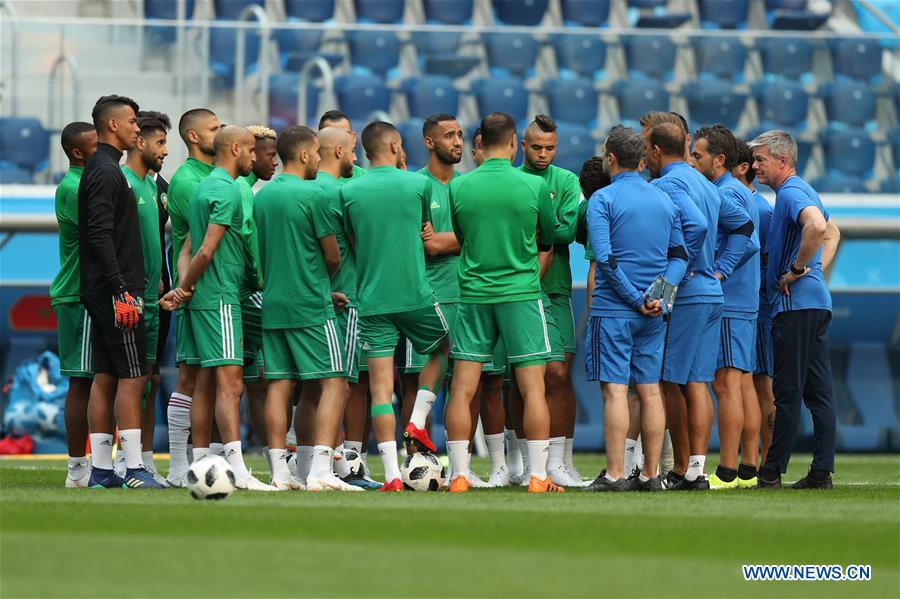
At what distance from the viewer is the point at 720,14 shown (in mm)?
17453

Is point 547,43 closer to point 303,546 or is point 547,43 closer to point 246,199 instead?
point 246,199

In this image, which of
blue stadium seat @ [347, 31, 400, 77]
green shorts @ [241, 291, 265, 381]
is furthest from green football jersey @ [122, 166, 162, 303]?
blue stadium seat @ [347, 31, 400, 77]

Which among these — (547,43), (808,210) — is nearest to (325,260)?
(808,210)

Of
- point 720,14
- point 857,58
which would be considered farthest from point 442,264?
point 720,14

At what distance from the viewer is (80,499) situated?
719cm

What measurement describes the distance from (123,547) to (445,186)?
4042 millimetres

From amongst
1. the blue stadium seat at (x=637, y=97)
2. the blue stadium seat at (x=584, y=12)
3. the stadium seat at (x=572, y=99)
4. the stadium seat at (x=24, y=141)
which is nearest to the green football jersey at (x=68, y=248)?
the stadium seat at (x=24, y=141)

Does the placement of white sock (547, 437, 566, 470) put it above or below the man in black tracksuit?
below

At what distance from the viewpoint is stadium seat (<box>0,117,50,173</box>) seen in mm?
13469

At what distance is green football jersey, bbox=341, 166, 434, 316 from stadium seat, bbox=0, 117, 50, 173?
20.8ft

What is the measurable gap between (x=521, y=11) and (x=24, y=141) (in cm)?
620

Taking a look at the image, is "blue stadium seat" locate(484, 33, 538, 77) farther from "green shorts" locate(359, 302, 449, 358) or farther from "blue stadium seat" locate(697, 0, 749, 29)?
"green shorts" locate(359, 302, 449, 358)

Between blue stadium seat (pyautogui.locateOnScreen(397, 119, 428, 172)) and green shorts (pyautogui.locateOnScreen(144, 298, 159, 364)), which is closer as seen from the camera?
green shorts (pyautogui.locateOnScreen(144, 298, 159, 364))

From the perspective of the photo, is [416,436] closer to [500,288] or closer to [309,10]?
[500,288]
